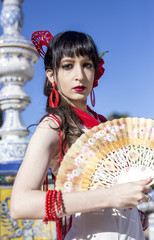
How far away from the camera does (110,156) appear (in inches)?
51.7

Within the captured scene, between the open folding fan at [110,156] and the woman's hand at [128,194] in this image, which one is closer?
the woman's hand at [128,194]

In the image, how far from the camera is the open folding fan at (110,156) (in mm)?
1264

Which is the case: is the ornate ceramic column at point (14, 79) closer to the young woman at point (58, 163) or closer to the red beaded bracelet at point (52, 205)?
the young woman at point (58, 163)

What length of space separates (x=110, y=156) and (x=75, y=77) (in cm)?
35

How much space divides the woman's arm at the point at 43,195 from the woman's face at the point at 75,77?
36 centimetres

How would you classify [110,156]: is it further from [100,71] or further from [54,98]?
[100,71]

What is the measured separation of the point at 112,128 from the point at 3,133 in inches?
113

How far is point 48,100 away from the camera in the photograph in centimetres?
161

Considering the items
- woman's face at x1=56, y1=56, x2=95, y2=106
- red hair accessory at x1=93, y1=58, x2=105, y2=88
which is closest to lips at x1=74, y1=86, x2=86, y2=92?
woman's face at x1=56, y1=56, x2=95, y2=106

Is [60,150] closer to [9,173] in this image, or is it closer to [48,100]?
[48,100]

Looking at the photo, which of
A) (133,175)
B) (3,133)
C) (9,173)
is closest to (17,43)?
(3,133)

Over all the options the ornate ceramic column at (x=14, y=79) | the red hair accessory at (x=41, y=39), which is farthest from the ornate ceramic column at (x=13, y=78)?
the red hair accessory at (x=41, y=39)

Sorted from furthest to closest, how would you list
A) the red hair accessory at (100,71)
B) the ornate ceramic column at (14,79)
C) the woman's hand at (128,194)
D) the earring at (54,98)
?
the ornate ceramic column at (14,79), the red hair accessory at (100,71), the earring at (54,98), the woman's hand at (128,194)

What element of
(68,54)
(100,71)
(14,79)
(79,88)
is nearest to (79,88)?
(79,88)
